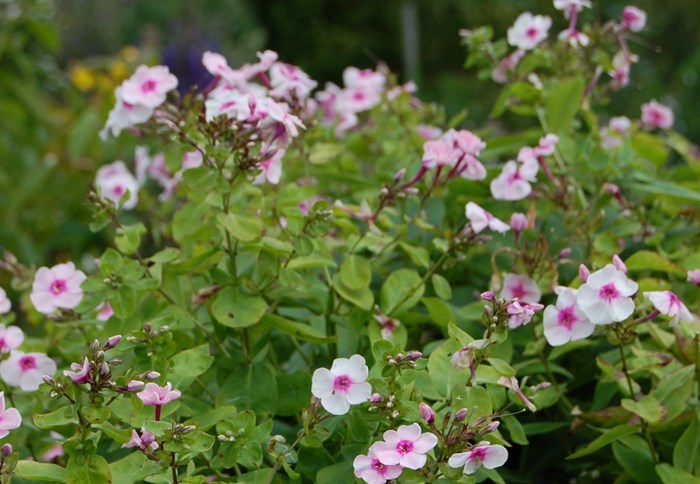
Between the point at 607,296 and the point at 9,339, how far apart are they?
0.68m

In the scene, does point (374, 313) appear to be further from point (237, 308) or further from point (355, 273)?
point (237, 308)

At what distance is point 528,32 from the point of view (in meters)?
1.42

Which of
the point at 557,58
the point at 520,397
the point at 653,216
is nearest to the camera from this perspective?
the point at 520,397

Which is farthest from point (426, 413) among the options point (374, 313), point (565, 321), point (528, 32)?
point (528, 32)

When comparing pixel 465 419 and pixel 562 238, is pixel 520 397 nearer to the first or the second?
pixel 465 419

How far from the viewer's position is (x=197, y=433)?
0.86 m

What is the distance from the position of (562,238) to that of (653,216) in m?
0.16

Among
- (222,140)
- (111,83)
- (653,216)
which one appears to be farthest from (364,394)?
(111,83)

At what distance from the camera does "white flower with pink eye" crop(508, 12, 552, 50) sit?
4.63 ft

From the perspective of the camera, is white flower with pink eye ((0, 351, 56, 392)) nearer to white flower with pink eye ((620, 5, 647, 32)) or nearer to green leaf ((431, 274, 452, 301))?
green leaf ((431, 274, 452, 301))

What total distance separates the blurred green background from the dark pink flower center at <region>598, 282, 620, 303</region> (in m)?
0.59

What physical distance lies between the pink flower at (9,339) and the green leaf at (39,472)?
24 centimetres

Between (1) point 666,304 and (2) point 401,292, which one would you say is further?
(2) point 401,292

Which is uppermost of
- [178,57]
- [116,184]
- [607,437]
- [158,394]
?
[158,394]
